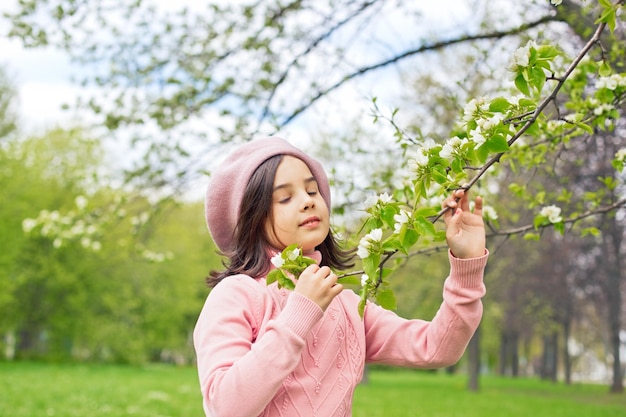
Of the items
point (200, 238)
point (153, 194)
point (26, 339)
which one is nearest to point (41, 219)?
point (153, 194)

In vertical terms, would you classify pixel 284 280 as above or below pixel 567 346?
above

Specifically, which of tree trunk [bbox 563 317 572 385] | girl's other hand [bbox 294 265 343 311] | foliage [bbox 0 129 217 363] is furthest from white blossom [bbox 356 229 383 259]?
tree trunk [bbox 563 317 572 385]

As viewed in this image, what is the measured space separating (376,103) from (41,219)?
13.3ft

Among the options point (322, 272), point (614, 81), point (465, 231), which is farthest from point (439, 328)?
point (614, 81)

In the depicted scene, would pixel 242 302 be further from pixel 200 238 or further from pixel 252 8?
pixel 200 238

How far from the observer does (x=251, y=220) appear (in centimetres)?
229

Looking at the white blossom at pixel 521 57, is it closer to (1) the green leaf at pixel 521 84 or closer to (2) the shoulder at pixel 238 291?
(1) the green leaf at pixel 521 84

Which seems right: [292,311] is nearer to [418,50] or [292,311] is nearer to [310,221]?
[310,221]

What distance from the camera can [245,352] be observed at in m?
1.97

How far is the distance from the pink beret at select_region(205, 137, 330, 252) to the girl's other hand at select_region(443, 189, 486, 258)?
53 cm

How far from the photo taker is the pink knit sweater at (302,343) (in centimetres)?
185

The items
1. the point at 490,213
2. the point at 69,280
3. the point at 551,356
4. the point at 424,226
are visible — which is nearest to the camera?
the point at 424,226

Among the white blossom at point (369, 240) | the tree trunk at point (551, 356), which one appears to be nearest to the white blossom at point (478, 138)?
the white blossom at point (369, 240)

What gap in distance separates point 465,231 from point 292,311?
1.87ft
